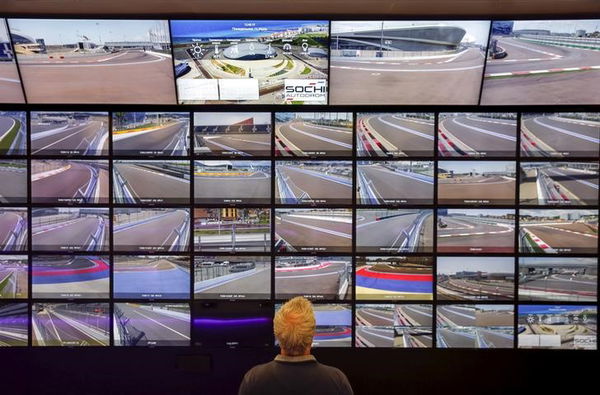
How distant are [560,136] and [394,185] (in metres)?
1.25

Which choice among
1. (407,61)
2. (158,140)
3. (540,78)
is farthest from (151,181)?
(540,78)

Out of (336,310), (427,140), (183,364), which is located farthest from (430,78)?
(183,364)

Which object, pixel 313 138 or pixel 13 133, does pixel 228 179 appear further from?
pixel 13 133

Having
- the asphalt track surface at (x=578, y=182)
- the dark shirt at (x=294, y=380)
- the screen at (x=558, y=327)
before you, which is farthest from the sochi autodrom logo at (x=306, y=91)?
the dark shirt at (x=294, y=380)

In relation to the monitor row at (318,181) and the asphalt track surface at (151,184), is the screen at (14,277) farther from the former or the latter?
the asphalt track surface at (151,184)

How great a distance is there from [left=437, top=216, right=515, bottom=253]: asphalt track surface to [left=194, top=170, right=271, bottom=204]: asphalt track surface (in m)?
1.31

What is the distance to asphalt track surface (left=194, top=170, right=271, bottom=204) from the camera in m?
4.29

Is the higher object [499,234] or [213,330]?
[499,234]

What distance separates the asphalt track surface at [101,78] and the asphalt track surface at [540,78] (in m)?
2.25

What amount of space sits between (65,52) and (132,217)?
47.8 inches

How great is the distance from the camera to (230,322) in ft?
14.0

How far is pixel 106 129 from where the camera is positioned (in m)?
4.29

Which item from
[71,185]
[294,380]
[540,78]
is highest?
[540,78]

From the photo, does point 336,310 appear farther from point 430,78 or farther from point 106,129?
point 106,129
